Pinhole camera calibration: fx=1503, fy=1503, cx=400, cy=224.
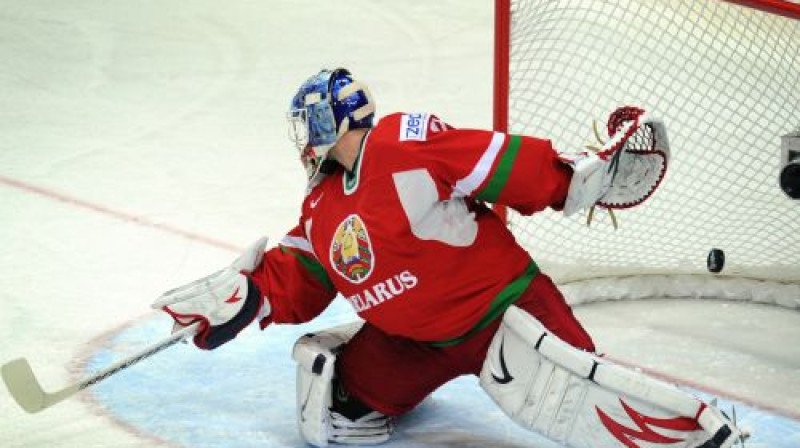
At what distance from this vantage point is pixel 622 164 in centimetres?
305

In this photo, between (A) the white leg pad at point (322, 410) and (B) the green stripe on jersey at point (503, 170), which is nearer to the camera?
(B) the green stripe on jersey at point (503, 170)

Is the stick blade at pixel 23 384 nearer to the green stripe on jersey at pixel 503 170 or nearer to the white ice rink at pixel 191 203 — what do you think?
the white ice rink at pixel 191 203

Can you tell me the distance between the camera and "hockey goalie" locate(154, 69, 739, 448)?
2840mm

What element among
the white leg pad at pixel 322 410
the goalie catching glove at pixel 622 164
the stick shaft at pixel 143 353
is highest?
the goalie catching glove at pixel 622 164

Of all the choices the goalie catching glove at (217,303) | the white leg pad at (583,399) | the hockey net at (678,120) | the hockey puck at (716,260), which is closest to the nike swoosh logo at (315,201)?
the goalie catching glove at (217,303)

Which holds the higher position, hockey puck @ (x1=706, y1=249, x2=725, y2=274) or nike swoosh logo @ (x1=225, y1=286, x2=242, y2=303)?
nike swoosh logo @ (x1=225, y1=286, x2=242, y2=303)

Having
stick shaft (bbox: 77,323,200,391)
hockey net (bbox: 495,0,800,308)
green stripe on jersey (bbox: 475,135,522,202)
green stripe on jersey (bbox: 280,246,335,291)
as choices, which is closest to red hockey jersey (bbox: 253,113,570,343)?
green stripe on jersey (bbox: 475,135,522,202)

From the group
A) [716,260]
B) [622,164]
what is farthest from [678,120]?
[622,164]

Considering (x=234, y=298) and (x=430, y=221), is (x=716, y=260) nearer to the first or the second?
(x=430, y=221)

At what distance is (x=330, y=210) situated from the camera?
2979mm

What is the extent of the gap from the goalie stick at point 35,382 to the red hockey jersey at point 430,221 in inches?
16.6

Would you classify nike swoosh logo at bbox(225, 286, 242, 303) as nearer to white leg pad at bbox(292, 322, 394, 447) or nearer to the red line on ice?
white leg pad at bbox(292, 322, 394, 447)

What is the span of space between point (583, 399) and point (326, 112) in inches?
29.1

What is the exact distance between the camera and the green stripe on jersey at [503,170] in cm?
284
